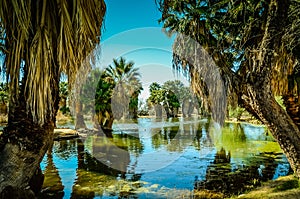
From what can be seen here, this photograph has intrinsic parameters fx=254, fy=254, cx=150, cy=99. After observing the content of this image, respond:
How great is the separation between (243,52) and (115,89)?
23528 millimetres

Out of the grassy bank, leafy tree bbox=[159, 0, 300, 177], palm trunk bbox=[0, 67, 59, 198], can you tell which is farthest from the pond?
palm trunk bbox=[0, 67, 59, 198]

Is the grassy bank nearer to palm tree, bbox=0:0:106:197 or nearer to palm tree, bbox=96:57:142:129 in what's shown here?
palm tree, bbox=0:0:106:197

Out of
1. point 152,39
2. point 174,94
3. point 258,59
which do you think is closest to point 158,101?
point 174,94

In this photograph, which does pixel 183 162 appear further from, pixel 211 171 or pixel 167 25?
pixel 167 25

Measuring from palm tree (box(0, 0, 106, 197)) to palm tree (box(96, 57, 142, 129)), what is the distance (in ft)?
83.9

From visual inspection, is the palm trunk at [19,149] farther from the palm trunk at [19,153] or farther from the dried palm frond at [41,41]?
the dried palm frond at [41,41]

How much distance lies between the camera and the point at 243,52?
7246 millimetres

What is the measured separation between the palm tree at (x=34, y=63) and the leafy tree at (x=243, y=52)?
2.70m

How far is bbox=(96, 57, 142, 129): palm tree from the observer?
29266mm

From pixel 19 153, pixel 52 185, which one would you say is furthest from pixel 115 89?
pixel 19 153

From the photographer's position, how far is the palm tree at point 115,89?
96.0 ft

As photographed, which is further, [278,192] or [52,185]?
[52,185]

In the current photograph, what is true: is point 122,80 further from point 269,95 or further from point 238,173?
point 269,95

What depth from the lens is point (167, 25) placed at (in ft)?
29.6
